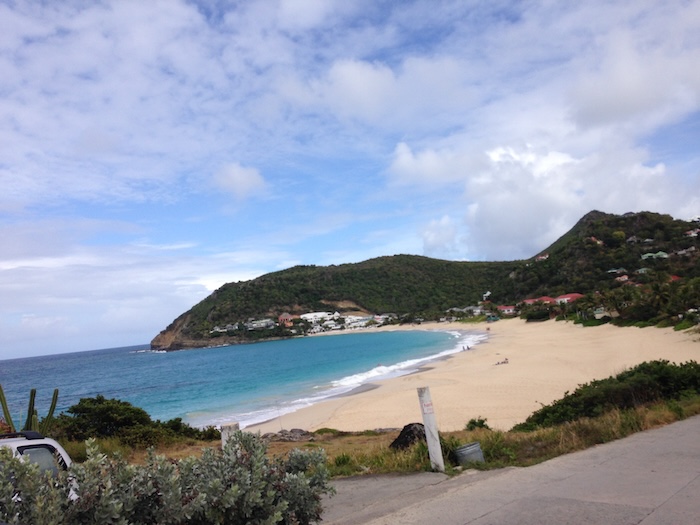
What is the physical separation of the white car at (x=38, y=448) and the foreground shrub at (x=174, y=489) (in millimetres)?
1756

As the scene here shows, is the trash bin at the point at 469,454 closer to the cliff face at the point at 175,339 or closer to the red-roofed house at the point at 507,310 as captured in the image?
the red-roofed house at the point at 507,310

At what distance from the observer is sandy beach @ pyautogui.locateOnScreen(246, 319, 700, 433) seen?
20.2m

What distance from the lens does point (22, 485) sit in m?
2.77

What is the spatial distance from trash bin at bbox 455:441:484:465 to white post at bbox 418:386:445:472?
1.29 feet

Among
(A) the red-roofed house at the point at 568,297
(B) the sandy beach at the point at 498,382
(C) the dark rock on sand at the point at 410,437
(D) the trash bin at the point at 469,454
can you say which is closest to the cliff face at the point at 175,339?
(A) the red-roofed house at the point at 568,297

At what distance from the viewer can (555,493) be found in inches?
212

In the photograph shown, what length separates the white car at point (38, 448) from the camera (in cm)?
457

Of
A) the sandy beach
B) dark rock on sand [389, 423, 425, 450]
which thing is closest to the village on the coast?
the sandy beach

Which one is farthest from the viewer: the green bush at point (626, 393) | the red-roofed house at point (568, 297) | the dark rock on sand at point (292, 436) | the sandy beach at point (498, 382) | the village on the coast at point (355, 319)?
the village on the coast at point (355, 319)

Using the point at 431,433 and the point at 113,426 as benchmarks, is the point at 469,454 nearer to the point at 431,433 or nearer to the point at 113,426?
the point at 431,433

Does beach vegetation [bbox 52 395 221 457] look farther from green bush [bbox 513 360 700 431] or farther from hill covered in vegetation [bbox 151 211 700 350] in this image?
hill covered in vegetation [bbox 151 211 700 350]

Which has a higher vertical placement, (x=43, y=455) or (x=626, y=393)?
(x=43, y=455)

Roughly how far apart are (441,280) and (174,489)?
454 ft

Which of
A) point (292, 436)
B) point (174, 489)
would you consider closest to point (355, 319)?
point (292, 436)
